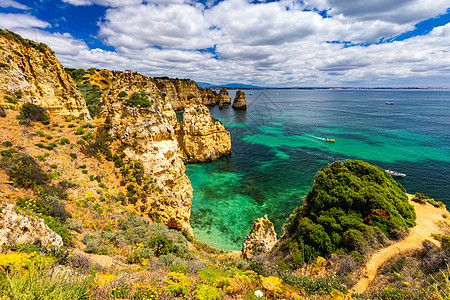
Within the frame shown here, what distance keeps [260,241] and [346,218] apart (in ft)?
24.3

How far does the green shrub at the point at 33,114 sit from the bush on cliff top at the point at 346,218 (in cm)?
2271

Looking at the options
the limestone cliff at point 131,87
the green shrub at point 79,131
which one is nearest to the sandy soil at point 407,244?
the limestone cliff at point 131,87

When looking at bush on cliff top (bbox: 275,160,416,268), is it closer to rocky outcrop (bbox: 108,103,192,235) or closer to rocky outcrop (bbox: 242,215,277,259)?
rocky outcrop (bbox: 242,215,277,259)

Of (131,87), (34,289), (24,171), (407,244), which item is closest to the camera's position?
(34,289)

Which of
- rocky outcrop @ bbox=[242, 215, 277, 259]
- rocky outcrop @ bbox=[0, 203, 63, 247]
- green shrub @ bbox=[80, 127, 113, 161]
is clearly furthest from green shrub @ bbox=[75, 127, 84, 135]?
rocky outcrop @ bbox=[242, 215, 277, 259]

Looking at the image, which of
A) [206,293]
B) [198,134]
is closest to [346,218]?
[206,293]

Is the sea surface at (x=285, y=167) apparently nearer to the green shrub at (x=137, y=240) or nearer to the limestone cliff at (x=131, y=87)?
the green shrub at (x=137, y=240)

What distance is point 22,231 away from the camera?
734 centimetres

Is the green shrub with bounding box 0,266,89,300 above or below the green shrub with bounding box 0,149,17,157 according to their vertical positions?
below

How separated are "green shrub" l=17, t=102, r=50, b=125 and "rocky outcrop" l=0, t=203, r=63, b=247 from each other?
12.5 metres

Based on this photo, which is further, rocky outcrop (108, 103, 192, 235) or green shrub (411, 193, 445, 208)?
rocky outcrop (108, 103, 192, 235)

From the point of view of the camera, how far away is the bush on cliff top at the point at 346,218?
37.6ft

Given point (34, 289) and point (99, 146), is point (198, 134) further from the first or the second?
point (34, 289)

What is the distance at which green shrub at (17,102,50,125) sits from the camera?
16.0 meters
